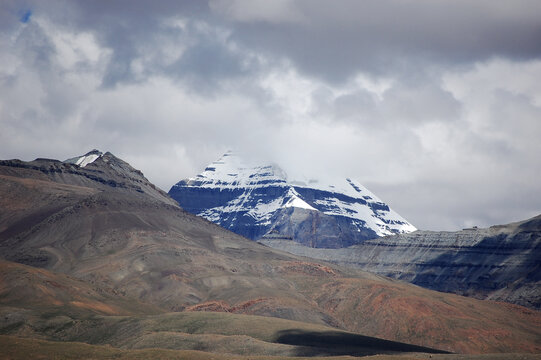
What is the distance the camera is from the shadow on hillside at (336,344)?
145000 mm

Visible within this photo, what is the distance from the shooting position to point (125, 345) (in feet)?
492

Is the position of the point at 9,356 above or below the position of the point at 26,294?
below

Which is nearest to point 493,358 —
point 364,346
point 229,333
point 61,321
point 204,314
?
point 364,346

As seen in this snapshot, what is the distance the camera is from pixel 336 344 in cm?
15775

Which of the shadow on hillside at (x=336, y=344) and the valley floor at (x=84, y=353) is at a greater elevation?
the shadow on hillside at (x=336, y=344)

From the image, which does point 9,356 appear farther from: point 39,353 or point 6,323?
point 6,323

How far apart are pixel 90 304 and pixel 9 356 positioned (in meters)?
86.4

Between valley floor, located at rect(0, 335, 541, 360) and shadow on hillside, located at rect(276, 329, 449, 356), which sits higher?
shadow on hillside, located at rect(276, 329, 449, 356)

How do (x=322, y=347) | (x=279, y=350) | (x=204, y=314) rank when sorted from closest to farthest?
1. (x=279, y=350)
2. (x=322, y=347)
3. (x=204, y=314)

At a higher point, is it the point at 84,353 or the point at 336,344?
the point at 336,344

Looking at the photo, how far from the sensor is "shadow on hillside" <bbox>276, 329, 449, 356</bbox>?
145000 millimetres

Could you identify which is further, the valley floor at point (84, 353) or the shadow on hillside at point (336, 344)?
the shadow on hillside at point (336, 344)

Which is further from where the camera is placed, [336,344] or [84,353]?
[336,344]

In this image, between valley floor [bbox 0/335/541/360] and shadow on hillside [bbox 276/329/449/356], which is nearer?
valley floor [bbox 0/335/541/360]
